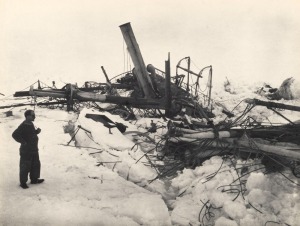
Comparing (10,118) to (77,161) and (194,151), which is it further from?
(194,151)

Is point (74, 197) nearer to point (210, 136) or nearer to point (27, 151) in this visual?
point (27, 151)

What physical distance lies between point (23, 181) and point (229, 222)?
322 cm

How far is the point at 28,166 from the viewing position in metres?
5.23

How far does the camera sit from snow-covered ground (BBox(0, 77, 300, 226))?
4.34 m

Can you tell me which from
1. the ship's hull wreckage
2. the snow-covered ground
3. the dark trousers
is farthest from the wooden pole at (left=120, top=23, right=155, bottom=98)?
the dark trousers

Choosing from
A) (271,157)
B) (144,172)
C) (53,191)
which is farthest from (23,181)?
(271,157)

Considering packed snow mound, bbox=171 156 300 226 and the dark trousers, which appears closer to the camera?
packed snow mound, bbox=171 156 300 226

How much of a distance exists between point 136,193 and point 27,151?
192 cm

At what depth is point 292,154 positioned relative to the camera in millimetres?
4887

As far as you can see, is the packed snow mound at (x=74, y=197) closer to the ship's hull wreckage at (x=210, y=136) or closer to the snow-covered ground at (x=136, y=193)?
the snow-covered ground at (x=136, y=193)

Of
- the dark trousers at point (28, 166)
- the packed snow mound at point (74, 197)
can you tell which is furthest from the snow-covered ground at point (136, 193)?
the dark trousers at point (28, 166)

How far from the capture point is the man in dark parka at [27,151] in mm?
5152

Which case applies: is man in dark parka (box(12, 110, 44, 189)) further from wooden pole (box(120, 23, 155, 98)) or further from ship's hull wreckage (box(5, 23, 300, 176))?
wooden pole (box(120, 23, 155, 98))

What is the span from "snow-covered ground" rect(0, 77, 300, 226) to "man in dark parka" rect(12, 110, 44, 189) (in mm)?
190
